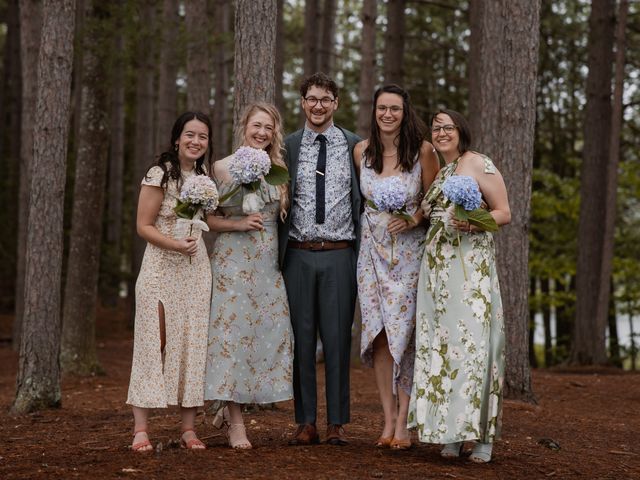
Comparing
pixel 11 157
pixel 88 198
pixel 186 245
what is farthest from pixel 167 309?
pixel 11 157

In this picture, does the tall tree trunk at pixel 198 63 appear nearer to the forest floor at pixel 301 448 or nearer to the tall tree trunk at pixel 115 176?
the forest floor at pixel 301 448

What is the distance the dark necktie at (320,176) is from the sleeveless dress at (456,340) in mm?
758

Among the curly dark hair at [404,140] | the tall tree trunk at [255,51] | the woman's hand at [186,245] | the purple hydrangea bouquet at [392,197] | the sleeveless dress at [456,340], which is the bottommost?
the sleeveless dress at [456,340]

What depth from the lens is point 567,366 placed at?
17.1m

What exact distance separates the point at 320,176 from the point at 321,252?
1.76ft

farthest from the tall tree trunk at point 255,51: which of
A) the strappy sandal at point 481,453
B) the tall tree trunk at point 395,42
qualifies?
the tall tree trunk at point 395,42

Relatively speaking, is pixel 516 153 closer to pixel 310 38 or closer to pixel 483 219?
pixel 483 219

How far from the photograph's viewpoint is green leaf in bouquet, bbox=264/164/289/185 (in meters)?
6.22

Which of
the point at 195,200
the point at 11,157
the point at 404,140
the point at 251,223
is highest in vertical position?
the point at 11,157

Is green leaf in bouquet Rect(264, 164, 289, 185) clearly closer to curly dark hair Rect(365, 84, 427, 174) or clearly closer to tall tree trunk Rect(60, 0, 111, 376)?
curly dark hair Rect(365, 84, 427, 174)

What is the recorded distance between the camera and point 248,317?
6.30 metres

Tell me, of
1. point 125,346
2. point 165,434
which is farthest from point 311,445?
point 125,346

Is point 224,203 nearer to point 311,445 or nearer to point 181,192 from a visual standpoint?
point 181,192

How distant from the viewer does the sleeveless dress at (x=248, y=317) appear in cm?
625
